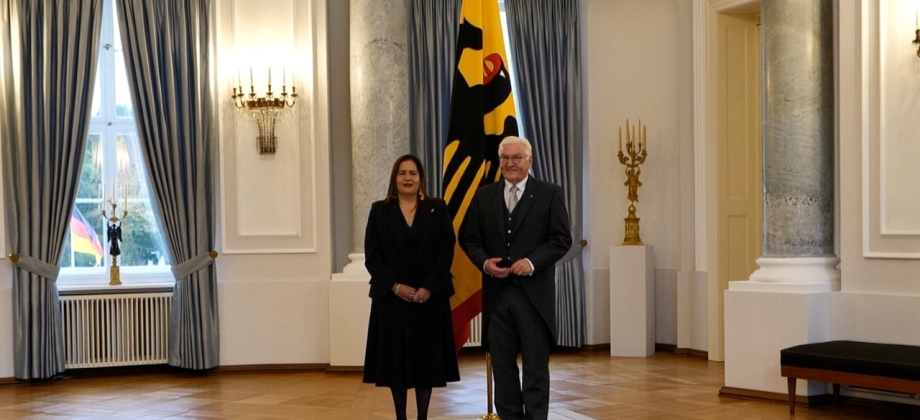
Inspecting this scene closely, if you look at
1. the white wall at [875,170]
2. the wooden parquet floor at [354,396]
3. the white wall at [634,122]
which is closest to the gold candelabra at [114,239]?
the wooden parquet floor at [354,396]

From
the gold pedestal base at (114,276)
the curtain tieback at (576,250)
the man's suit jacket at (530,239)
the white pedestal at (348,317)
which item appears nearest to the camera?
the man's suit jacket at (530,239)

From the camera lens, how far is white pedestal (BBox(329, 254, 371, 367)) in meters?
7.46

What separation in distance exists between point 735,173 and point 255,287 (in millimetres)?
3936

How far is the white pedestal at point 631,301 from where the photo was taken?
830 centimetres

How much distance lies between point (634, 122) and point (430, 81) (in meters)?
1.86

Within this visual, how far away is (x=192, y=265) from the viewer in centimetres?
757

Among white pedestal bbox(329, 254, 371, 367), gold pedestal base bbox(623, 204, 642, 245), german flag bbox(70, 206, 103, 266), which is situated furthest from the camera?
gold pedestal base bbox(623, 204, 642, 245)

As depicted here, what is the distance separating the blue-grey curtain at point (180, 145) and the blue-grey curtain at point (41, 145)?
1.24 ft

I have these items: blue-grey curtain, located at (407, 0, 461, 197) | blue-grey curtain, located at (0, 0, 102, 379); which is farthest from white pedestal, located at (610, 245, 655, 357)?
blue-grey curtain, located at (0, 0, 102, 379)

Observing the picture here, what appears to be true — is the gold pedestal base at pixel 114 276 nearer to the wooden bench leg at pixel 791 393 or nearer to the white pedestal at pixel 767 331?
the white pedestal at pixel 767 331

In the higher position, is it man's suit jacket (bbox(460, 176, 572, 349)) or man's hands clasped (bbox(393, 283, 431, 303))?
man's suit jacket (bbox(460, 176, 572, 349))

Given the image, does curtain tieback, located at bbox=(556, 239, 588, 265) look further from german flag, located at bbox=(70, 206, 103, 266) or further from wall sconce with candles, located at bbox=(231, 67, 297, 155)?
german flag, located at bbox=(70, 206, 103, 266)

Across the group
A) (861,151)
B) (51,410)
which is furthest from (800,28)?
(51,410)

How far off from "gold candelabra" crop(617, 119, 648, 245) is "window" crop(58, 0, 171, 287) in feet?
12.5
